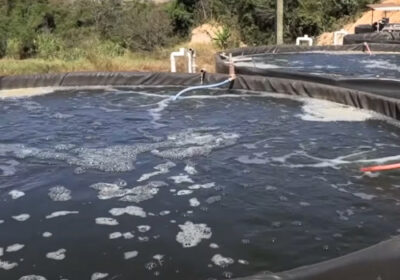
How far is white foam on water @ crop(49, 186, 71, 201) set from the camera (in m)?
3.97

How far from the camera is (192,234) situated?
11.0ft

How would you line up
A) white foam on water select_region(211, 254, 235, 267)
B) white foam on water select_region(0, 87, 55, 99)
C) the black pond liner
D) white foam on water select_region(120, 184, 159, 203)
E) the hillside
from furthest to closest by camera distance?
the hillside, white foam on water select_region(0, 87, 55, 99), the black pond liner, white foam on water select_region(120, 184, 159, 203), white foam on water select_region(211, 254, 235, 267)

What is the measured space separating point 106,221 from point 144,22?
17.4 metres

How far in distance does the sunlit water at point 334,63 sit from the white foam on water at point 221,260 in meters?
7.06

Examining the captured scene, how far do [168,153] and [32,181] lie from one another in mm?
1277

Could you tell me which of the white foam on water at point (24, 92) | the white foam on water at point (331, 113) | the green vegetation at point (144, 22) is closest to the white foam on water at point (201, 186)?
the white foam on water at point (331, 113)

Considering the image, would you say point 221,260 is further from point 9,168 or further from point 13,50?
point 13,50

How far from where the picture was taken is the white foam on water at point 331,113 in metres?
6.32

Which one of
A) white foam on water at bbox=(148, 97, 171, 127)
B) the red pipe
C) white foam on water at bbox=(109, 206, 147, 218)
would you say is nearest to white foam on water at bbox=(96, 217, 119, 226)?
white foam on water at bbox=(109, 206, 147, 218)

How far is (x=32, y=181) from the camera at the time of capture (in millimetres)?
4328

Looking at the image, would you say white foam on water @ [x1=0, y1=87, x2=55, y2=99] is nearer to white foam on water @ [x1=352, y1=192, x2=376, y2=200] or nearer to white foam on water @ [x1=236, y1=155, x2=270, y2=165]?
white foam on water @ [x1=236, y1=155, x2=270, y2=165]

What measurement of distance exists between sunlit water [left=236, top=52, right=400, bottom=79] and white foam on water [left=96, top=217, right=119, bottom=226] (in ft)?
22.5

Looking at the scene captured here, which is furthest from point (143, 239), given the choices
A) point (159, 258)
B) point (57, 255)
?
point (57, 255)

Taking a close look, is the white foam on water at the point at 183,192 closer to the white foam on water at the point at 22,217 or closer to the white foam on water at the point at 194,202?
the white foam on water at the point at 194,202
